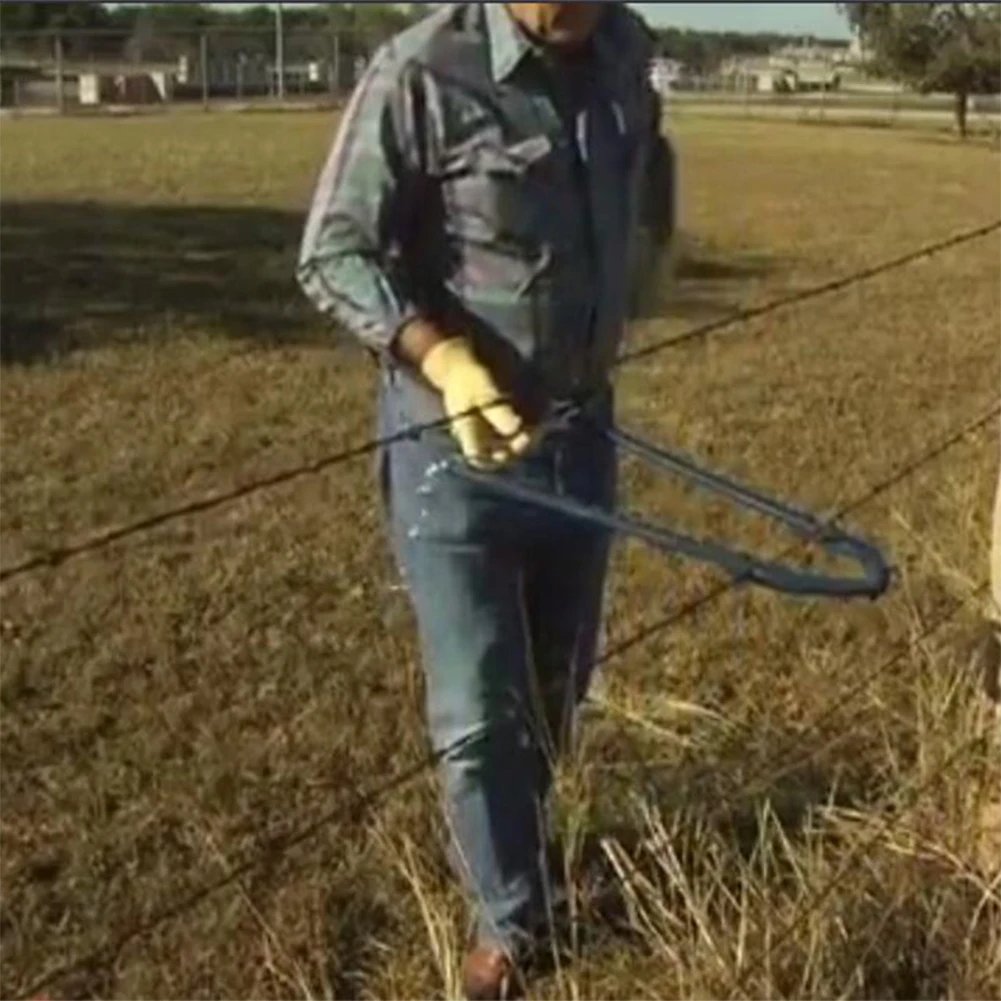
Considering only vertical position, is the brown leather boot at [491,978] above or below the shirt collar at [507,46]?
below

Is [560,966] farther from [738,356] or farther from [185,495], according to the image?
[738,356]

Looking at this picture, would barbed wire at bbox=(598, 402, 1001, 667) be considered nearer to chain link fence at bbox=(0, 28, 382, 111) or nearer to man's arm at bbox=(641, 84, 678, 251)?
man's arm at bbox=(641, 84, 678, 251)

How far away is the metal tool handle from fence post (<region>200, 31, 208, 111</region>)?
111 ft

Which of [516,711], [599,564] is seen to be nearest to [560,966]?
[516,711]

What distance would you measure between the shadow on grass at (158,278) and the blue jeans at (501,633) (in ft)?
19.8

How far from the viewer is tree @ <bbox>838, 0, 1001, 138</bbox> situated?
3083 cm

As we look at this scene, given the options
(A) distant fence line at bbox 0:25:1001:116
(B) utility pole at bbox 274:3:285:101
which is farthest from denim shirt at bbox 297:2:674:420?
(A) distant fence line at bbox 0:25:1001:116

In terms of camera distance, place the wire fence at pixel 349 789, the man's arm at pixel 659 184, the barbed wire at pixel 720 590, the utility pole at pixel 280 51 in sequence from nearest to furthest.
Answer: the wire fence at pixel 349 789 < the man's arm at pixel 659 184 < the barbed wire at pixel 720 590 < the utility pole at pixel 280 51

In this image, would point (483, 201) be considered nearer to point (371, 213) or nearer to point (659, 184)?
point (371, 213)

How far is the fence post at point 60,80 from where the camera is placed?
37531mm

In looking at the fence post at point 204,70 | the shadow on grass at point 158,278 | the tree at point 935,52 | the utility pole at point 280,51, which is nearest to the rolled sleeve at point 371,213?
the shadow on grass at point 158,278

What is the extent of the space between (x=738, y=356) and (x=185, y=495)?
3.95m

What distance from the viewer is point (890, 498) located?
6.17m

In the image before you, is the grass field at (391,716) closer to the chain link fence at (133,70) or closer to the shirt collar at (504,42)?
the shirt collar at (504,42)
